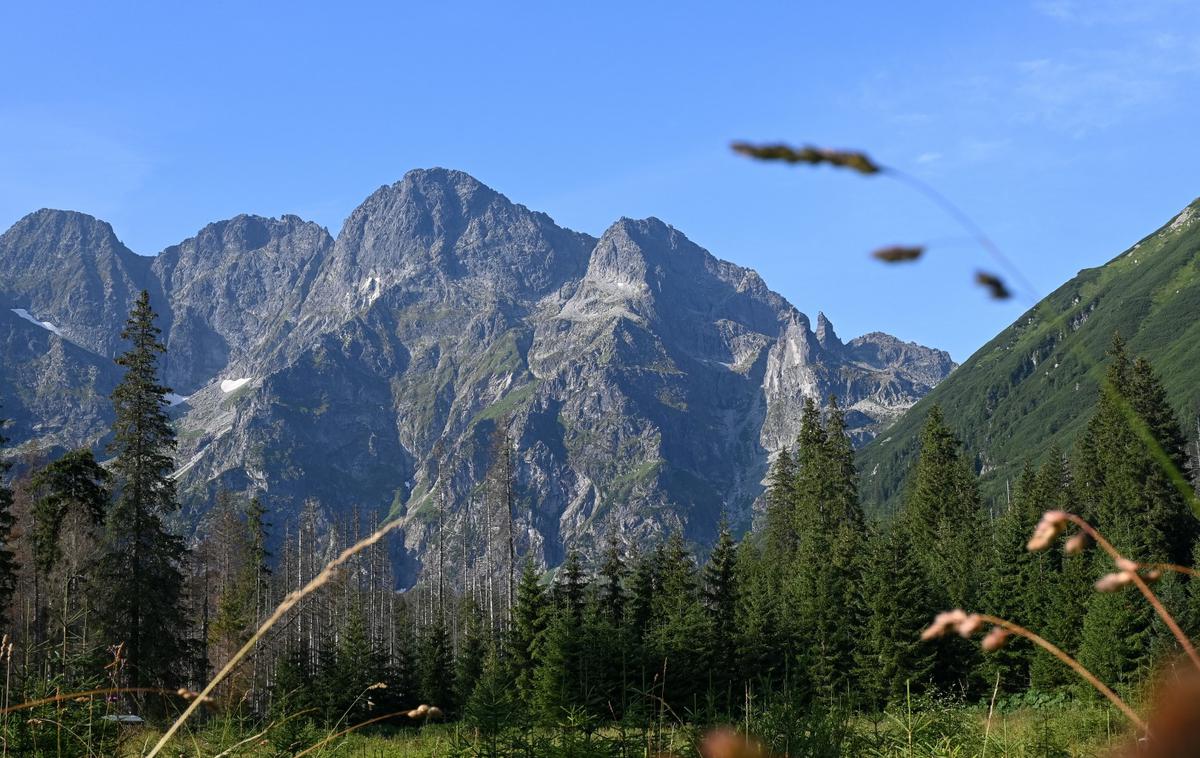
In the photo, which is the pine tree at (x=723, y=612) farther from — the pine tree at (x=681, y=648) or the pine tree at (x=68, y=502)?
the pine tree at (x=68, y=502)

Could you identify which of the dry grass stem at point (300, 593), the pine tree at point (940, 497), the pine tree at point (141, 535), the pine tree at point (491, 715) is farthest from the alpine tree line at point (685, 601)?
the dry grass stem at point (300, 593)

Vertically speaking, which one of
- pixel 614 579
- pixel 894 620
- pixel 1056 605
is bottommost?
pixel 894 620

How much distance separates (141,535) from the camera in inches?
1567

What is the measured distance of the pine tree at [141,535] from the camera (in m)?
38.6

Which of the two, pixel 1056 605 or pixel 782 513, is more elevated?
pixel 782 513

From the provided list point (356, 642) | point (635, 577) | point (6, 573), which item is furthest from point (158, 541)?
point (635, 577)

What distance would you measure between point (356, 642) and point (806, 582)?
809 inches

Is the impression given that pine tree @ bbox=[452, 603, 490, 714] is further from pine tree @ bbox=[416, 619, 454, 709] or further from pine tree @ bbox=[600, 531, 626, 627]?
pine tree @ bbox=[600, 531, 626, 627]

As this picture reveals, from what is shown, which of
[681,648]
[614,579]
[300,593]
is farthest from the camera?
[614,579]

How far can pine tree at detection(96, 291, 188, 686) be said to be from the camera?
3856 cm

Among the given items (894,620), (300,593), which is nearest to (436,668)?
(894,620)

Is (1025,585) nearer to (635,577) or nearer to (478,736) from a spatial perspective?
(635,577)

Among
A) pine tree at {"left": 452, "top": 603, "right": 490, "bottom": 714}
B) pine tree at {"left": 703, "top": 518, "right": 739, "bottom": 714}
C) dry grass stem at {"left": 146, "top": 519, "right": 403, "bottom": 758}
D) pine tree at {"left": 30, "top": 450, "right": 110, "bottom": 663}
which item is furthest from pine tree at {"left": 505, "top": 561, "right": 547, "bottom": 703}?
dry grass stem at {"left": 146, "top": 519, "right": 403, "bottom": 758}

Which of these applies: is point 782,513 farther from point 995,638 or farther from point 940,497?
point 995,638
